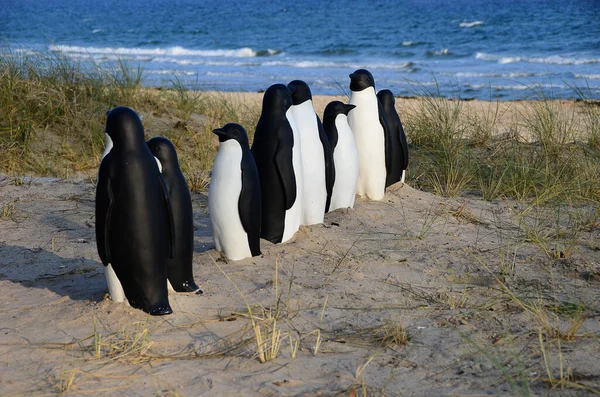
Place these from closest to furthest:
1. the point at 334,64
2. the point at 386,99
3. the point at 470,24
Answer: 1. the point at 386,99
2. the point at 334,64
3. the point at 470,24

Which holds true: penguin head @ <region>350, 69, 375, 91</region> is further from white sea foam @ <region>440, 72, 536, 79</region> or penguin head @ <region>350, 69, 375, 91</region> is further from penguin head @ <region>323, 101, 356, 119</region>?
white sea foam @ <region>440, 72, 536, 79</region>

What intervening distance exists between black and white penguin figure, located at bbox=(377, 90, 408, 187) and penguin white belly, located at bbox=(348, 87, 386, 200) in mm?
188

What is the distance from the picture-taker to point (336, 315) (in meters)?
4.11

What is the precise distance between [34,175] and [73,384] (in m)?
5.16

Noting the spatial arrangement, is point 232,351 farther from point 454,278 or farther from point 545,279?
point 545,279

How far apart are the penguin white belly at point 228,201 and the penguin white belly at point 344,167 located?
139 centimetres

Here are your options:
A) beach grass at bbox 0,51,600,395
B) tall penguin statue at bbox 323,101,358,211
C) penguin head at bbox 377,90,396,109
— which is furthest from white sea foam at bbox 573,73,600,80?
tall penguin statue at bbox 323,101,358,211

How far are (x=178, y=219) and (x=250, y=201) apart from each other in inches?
27.5

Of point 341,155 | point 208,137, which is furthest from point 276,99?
point 208,137

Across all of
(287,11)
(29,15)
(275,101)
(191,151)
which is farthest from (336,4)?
(275,101)

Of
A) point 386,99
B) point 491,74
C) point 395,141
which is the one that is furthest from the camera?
point 491,74

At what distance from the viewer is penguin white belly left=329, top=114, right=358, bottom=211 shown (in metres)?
6.19

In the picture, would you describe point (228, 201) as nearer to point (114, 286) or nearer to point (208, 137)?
point (114, 286)

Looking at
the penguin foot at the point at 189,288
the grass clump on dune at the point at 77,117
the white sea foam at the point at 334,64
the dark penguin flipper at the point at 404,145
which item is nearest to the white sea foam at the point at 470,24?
the white sea foam at the point at 334,64
